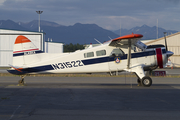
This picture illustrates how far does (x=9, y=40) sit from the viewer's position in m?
40.2

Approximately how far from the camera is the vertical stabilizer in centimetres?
1350

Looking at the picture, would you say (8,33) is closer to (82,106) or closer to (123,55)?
(123,55)

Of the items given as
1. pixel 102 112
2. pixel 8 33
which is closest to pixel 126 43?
pixel 102 112

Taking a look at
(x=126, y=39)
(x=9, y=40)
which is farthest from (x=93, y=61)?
(x=9, y=40)

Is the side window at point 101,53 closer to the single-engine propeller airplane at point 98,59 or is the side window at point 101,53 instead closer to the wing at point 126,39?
the single-engine propeller airplane at point 98,59

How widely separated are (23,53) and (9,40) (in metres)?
28.9

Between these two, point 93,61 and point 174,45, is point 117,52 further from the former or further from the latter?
point 174,45

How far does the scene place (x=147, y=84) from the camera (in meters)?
13.1

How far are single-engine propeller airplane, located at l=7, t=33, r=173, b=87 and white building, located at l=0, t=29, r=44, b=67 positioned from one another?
26520 millimetres

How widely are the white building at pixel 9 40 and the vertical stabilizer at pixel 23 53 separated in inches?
1034

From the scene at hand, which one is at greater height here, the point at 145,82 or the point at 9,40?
the point at 9,40

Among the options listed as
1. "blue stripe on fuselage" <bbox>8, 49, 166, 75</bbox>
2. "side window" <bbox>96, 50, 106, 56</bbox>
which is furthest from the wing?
"blue stripe on fuselage" <bbox>8, 49, 166, 75</bbox>

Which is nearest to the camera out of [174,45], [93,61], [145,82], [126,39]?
[126,39]

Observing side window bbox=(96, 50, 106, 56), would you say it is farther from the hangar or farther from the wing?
the hangar
